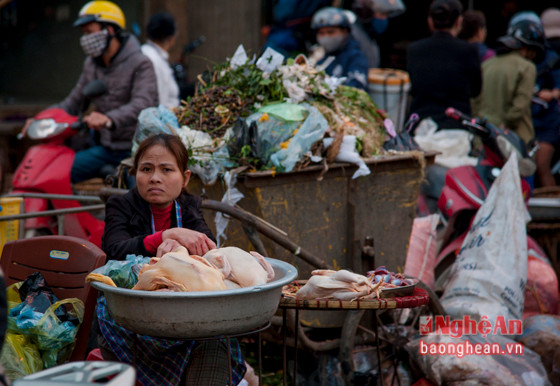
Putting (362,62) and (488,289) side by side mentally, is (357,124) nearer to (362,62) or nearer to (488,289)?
(488,289)

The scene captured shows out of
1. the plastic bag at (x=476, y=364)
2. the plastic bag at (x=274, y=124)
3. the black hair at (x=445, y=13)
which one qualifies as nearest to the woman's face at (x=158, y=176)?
the plastic bag at (x=274, y=124)

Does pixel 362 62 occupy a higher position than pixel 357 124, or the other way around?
pixel 362 62

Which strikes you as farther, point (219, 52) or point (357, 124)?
point (219, 52)

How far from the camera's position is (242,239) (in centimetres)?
424

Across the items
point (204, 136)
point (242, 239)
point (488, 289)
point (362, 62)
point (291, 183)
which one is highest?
point (362, 62)

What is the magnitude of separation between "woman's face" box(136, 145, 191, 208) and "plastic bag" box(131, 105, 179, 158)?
1.18 metres

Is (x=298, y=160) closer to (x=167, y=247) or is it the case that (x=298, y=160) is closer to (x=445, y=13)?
(x=167, y=247)

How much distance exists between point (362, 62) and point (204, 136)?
9.79 feet

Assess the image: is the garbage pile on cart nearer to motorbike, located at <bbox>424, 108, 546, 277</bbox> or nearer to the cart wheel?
motorbike, located at <bbox>424, 108, 546, 277</bbox>

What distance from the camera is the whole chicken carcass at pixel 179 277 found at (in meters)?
2.37

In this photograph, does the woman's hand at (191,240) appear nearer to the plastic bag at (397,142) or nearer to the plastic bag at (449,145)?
the plastic bag at (397,142)

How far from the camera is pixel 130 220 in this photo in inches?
126

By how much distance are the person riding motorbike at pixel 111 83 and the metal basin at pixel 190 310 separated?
353 cm

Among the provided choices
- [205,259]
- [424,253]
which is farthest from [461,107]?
[205,259]
